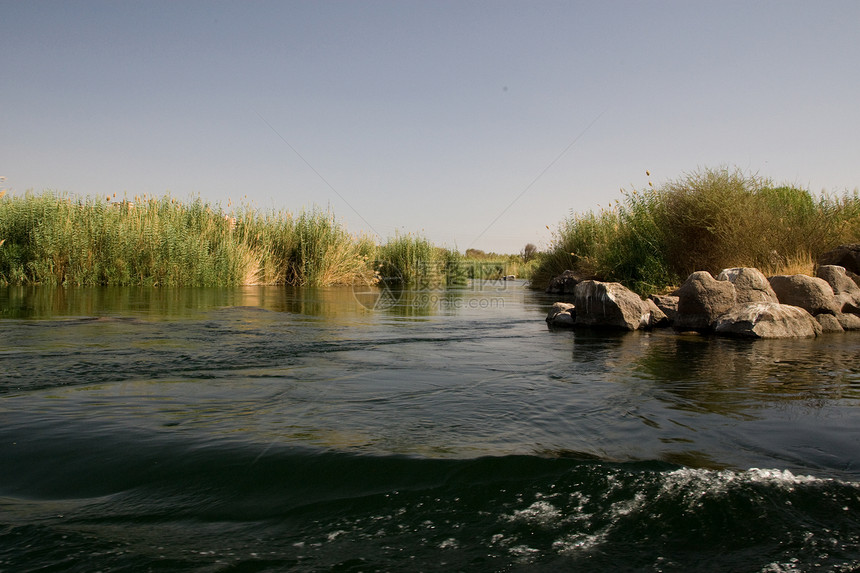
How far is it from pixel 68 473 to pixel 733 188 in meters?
12.9

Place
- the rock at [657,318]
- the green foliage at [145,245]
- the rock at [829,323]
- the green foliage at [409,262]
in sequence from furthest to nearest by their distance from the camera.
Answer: the green foliage at [409,262], the green foliage at [145,245], the rock at [657,318], the rock at [829,323]

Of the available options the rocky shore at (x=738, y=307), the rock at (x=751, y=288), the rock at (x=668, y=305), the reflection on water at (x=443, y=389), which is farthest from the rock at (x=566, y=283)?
the reflection on water at (x=443, y=389)

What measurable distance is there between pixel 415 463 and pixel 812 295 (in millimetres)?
8565

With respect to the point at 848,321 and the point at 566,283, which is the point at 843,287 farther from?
the point at 566,283

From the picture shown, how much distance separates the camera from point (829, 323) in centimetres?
833

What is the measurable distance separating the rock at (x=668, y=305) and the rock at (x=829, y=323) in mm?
1985

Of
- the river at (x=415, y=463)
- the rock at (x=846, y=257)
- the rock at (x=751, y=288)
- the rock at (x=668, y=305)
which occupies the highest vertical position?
the rock at (x=846, y=257)

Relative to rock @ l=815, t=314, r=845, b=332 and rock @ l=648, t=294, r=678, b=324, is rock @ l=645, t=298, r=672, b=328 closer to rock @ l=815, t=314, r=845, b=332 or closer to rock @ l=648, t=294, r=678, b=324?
rock @ l=648, t=294, r=678, b=324

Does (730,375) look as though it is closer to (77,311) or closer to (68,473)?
(68,473)

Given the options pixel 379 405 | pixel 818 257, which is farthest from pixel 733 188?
pixel 379 405

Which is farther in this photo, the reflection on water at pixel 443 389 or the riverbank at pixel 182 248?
the riverbank at pixel 182 248

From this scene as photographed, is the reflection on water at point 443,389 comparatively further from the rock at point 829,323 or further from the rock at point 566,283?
the rock at point 566,283

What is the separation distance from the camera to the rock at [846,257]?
408 inches

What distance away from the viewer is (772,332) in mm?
7578
